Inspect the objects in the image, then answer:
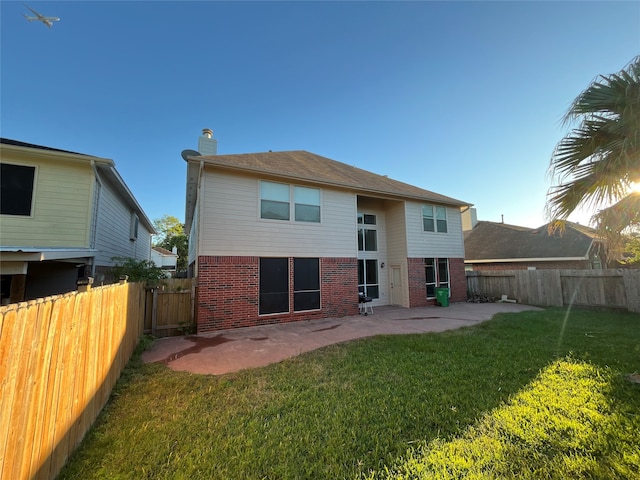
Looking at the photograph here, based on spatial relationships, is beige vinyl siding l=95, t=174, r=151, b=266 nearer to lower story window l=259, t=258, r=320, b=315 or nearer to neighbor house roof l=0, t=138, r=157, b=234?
neighbor house roof l=0, t=138, r=157, b=234

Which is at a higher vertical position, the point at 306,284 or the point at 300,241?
the point at 300,241

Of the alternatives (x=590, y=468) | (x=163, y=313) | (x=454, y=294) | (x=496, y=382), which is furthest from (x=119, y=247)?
(x=454, y=294)

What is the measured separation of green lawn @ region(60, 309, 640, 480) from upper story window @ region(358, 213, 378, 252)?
7.32 metres

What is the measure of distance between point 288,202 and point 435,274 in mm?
8316

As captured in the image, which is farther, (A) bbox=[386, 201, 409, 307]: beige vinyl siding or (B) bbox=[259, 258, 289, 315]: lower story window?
(A) bbox=[386, 201, 409, 307]: beige vinyl siding

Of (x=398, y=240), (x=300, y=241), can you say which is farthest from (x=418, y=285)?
(x=300, y=241)

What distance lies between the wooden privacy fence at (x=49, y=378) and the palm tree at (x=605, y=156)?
23.5 ft

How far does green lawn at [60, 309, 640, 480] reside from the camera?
2383 mm

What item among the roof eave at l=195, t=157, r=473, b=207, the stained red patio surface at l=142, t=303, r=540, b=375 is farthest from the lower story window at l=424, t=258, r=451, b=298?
the roof eave at l=195, t=157, r=473, b=207

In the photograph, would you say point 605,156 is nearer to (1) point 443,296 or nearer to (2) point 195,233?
(1) point 443,296

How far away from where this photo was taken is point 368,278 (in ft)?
40.7

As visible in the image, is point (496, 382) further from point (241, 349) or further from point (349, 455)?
point (241, 349)

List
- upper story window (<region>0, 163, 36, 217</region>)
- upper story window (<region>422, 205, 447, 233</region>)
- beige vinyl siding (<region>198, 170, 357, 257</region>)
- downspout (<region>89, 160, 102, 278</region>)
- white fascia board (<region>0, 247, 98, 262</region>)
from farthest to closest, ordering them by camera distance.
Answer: upper story window (<region>422, 205, 447, 233</region>), beige vinyl siding (<region>198, 170, 357, 257</region>), downspout (<region>89, 160, 102, 278</region>), upper story window (<region>0, 163, 36, 217</region>), white fascia board (<region>0, 247, 98, 262</region>)

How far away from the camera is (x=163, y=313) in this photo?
24.8ft
